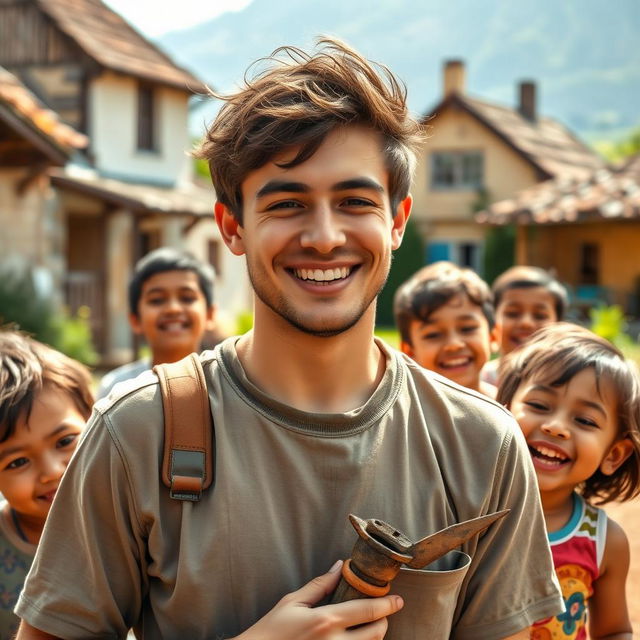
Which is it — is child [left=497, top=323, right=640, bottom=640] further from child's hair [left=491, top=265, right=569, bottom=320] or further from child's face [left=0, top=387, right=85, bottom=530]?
child's hair [left=491, top=265, right=569, bottom=320]

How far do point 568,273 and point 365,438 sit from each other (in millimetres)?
24944

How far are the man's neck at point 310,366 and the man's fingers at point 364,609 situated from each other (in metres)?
0.40

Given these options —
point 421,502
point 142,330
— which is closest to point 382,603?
point 421,502

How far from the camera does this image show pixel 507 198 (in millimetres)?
28016

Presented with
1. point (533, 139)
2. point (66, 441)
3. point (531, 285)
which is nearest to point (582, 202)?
point (533, 139)

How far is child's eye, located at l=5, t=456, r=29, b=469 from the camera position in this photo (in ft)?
9.25

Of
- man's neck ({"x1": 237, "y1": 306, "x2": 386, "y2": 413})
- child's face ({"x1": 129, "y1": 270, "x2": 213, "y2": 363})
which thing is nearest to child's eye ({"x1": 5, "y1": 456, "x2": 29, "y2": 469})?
man's neck ({"x1": 237, "y1": 306, "x2": 386, "y2": 413})

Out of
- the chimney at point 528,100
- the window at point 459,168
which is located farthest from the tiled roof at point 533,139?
the window at point 459,168

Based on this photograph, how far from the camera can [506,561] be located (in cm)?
203

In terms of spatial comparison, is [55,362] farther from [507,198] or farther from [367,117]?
[507,198]

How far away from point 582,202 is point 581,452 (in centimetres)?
1787

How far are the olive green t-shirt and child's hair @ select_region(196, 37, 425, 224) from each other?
0.45m

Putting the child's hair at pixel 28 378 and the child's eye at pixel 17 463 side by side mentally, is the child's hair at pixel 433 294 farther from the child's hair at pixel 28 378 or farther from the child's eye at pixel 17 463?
the child's eye at pixel 17 463

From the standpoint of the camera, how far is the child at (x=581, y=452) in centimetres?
283
